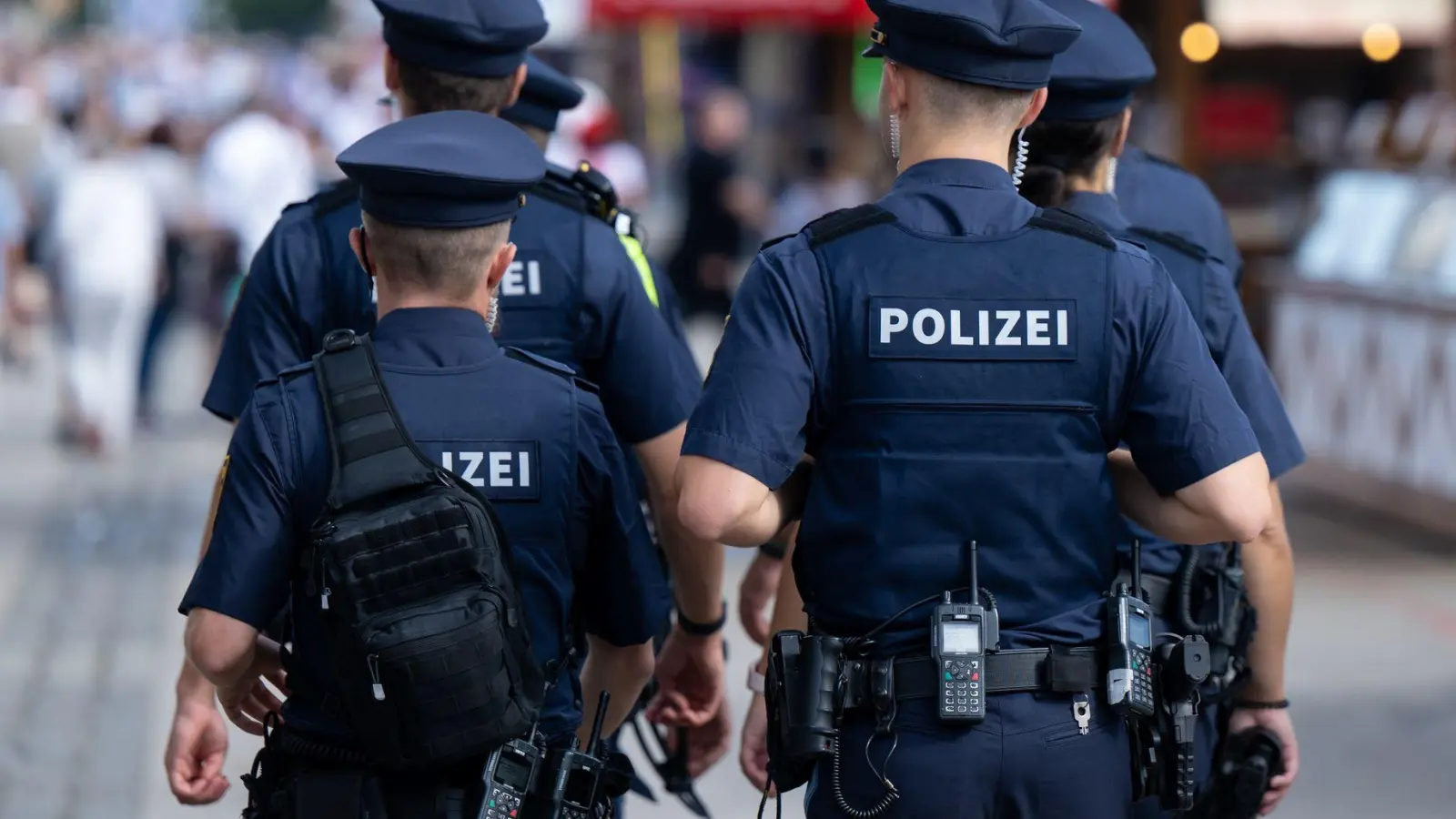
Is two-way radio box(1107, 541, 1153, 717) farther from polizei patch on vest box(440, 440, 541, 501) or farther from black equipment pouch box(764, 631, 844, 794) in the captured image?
polizei patch on vest box(440, 440, 541, 501)

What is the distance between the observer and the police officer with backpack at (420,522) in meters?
2.84

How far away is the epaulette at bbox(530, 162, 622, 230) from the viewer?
3920 mm

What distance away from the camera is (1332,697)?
24.0 ft

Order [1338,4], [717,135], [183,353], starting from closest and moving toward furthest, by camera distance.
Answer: [1338,4] → [717,135] → [183,353]

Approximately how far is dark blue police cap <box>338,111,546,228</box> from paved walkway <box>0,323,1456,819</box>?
3036 millimetres

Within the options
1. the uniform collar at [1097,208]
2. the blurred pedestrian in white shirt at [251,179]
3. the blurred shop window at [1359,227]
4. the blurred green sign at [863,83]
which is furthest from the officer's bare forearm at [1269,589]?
the blurred green sign at [863,83]

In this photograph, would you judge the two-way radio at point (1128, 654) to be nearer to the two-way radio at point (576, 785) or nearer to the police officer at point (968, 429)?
the police officer at point (968, 429)

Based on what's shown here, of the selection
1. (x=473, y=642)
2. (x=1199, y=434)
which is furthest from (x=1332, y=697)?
(x=473, y=642)

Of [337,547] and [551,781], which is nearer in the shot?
[337,547]

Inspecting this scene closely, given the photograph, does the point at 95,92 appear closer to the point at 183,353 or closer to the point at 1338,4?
the point at 183,353

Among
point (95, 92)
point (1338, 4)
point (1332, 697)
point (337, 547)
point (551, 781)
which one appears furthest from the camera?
point (95, 92)

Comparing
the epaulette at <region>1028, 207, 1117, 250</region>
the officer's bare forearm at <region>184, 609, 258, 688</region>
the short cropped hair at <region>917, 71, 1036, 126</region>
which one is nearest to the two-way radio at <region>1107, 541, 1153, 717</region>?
the epaulette at <region>1028, 207, 1117, 250</region>

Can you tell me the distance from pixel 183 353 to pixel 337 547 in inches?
639

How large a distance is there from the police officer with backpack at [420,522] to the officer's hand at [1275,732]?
48.7 inches
